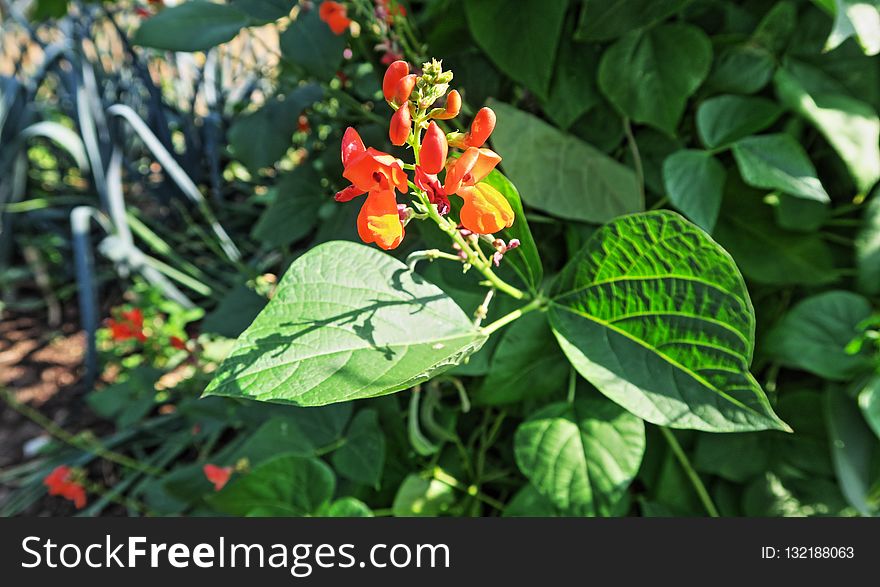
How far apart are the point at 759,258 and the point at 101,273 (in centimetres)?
185

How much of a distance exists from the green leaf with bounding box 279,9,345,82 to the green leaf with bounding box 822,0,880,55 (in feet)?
1.53

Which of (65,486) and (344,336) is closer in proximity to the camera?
(344,336)

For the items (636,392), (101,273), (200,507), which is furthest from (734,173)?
(101,273)

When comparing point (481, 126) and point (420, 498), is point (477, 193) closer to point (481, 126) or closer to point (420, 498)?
point (481, 126)

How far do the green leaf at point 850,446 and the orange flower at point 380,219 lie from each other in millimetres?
621

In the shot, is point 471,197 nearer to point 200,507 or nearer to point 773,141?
point 773,141

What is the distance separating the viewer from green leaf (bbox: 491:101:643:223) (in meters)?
0.70

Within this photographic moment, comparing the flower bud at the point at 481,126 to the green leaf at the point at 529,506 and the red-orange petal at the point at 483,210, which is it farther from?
the green leaf at the point at 529,506

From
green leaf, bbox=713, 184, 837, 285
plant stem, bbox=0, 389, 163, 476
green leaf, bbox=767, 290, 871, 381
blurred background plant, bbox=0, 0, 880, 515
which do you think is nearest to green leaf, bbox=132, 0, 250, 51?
blurred background plant, bbox=0, 0, 880, 515

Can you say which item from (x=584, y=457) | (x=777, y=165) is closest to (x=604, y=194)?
(x=777, y=165)

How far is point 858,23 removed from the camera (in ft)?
1.93

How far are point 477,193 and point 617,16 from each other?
1.06 ft

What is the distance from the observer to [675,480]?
84 centimetres

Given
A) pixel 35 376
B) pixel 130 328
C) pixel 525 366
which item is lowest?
pixel 35 376
